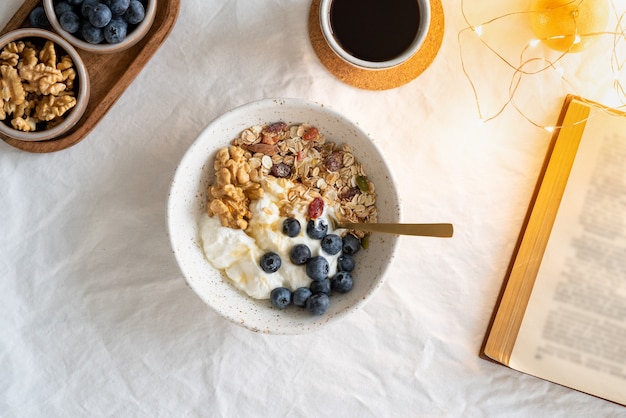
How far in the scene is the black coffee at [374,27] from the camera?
1080 mm

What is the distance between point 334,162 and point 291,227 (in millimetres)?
144

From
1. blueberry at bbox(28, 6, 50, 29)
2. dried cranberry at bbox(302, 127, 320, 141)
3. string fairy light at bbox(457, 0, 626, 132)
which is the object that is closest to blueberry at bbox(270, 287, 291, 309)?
dried cranberry at bbox(302, 127, 320, 141)

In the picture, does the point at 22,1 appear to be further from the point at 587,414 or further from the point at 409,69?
the point at 587,414

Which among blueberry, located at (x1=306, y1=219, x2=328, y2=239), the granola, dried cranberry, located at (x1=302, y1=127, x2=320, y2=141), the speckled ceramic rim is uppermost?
the speckled ceramic rim

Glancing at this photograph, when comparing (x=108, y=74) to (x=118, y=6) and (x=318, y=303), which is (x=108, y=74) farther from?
(x=318, y=303)

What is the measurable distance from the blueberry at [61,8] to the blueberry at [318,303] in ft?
2.06

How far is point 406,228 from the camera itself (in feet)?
3.18

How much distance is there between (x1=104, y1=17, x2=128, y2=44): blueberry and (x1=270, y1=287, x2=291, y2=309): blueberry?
0.49 metres

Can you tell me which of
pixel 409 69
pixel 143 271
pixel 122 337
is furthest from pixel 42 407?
pixel 409 69

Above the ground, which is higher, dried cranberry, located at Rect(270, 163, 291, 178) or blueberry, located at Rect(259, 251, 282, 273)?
dried cranberry, located at Rect(270, 163, 291, 178)

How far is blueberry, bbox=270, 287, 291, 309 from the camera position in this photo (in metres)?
1.01

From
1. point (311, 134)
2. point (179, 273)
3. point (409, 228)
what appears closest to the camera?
point (409, 228)

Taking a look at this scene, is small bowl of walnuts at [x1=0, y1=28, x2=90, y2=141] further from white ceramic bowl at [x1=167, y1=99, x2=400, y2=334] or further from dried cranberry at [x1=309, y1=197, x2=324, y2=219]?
dried cranberry at [x1=309, y1=197, x2=324, y2=219]

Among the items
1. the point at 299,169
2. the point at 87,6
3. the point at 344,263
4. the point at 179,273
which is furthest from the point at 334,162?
the point at 87,6
